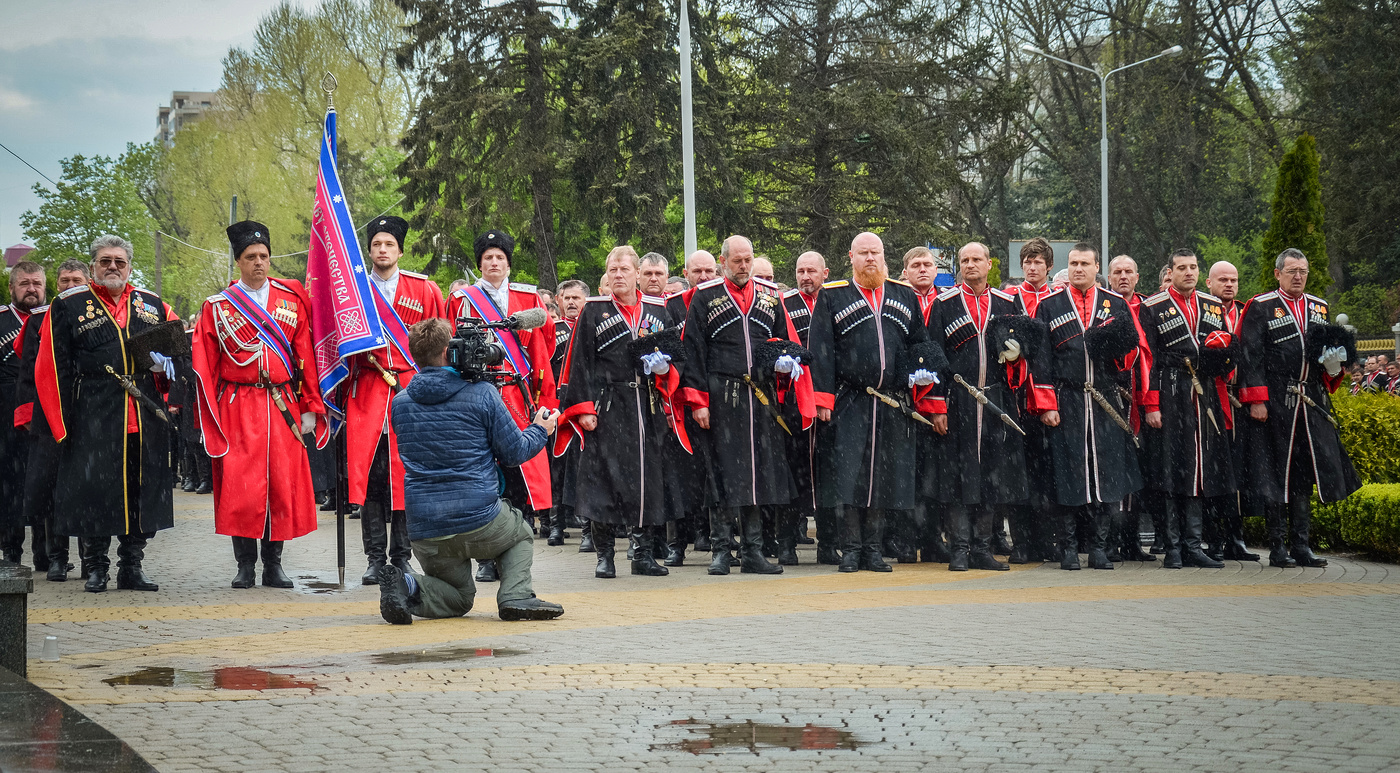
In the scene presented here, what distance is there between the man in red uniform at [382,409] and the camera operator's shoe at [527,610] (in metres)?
1.59

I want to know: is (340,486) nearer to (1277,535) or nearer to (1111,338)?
(1111,338)

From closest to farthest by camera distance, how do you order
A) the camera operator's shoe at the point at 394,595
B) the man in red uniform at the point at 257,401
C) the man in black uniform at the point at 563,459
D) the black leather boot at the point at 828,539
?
1. the camera operator's shoe at the point at 394,595
2. the man in red uniform at the point at 257,401
3. the black leather boot at the point at 828,539
4. the man in black uniform at the point at 563,459

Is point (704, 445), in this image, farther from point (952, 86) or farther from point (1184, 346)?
point (952, 86)

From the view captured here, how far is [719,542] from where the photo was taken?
421 inches

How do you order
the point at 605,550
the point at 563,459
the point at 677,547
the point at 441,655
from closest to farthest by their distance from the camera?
the point at 441,655, the point at 605,550, the point at 677,547, the point at 563,459

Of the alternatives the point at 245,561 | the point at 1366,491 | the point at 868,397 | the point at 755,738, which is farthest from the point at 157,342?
the point at 1366,491

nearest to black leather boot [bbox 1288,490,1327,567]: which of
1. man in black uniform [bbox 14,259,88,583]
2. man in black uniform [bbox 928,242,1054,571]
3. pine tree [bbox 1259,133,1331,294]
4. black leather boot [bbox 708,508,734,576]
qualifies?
man in black uniform [bbox 928,242,1054,571]

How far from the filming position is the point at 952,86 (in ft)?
117

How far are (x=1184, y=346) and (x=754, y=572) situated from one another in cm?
357

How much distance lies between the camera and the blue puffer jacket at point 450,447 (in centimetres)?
782

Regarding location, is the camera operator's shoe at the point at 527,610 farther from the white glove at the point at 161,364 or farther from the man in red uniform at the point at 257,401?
the white glove at the point at 161,364

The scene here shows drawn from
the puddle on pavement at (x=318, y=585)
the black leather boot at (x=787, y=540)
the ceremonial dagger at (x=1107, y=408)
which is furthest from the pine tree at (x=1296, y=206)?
the puddle on pavement at (x=318, y=585)

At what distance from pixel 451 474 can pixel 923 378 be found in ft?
13.0

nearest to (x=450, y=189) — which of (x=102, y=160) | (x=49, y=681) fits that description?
(x=49, y=681)
